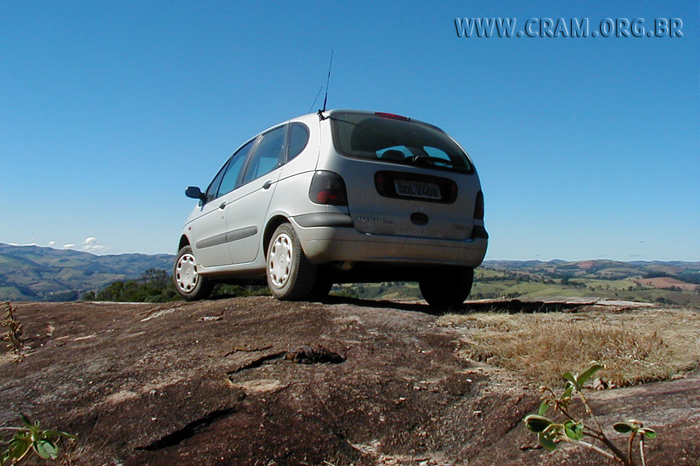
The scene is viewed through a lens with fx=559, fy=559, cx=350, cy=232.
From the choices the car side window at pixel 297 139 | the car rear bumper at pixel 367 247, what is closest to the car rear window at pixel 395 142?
the car side window at pixel 297 139

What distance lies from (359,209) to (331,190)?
0.97 feet

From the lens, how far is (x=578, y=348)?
3.24 m

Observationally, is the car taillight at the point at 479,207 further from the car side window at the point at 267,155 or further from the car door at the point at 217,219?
the car door at the point at 217,219

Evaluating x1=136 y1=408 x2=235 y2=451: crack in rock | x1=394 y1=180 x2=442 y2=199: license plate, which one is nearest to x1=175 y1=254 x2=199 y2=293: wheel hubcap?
x1=394 y1=180 x2=442 y2=199: license plate

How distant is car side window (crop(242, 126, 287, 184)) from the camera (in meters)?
5.78

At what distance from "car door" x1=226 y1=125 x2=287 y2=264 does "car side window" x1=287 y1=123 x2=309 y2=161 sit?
0.15 metres

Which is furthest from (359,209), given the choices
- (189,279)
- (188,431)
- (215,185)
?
(189,279)

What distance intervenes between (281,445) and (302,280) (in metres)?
2.80

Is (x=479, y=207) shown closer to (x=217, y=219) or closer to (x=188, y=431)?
(x=217, y=219)

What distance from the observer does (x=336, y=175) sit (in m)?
4.85

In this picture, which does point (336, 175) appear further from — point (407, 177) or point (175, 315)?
point (175, 315)

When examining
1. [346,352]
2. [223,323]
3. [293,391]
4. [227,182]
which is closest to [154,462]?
[293,391]

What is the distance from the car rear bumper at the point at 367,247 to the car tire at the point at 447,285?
44cm

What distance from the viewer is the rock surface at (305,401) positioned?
88.8 inches
